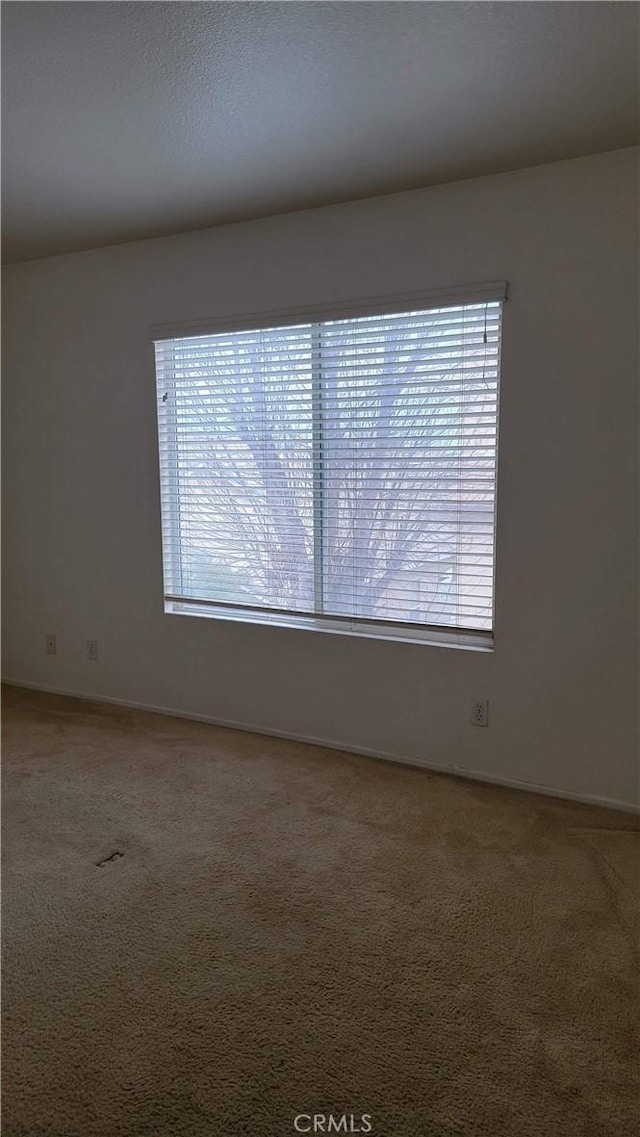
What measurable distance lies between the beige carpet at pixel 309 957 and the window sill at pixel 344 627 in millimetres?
585

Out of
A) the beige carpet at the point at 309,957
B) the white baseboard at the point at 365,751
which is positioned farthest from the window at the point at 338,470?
the beige carpet at the point at 309,957

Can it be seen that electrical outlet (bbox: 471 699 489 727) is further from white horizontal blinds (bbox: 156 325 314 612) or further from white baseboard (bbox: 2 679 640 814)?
white horizontal blinds (bbox: 156 325 314 612)

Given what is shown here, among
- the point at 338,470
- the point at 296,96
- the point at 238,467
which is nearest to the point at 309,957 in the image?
the point at 338,470

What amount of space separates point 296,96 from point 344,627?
2071 mm

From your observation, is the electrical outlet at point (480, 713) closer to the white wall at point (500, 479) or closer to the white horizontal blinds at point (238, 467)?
the white wall at point (500, 479)

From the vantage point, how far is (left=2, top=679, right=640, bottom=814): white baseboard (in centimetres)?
285

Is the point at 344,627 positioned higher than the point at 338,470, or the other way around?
the point at 338,470

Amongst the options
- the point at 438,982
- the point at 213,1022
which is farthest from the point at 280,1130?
the point at 438,982

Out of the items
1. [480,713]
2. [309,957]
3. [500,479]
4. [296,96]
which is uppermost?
[296,96]

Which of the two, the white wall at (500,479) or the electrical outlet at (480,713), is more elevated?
the white wall at (500,479)

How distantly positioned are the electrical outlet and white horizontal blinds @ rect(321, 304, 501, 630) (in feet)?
1.05

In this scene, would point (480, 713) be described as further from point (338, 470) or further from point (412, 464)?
point (338, 470)

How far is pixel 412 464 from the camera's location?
10.1ft

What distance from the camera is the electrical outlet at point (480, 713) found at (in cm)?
303
